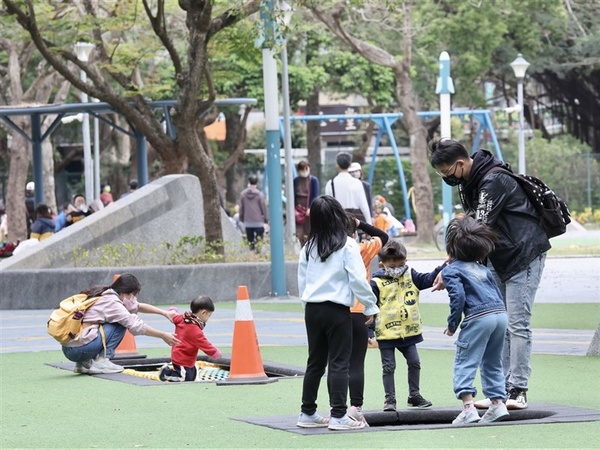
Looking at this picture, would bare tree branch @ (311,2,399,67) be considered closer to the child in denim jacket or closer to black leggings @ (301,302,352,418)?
the child in denim jacket

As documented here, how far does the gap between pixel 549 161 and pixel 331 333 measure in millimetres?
37822

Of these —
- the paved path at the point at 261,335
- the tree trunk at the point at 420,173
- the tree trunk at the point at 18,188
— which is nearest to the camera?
the paved path at the point at 261,335

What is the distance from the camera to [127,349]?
1370 centimetres

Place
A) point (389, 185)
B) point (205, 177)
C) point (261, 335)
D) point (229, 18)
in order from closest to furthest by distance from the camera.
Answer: point (261, 335) < point (229, 18) < point (205, 177) < point (389, 185)

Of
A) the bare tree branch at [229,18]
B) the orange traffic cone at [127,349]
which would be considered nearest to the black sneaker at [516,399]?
the orange traffic cone at [127,349]

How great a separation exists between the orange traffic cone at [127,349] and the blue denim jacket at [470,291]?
5.79 meters

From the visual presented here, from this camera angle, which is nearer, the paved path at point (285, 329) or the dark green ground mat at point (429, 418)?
the dark green ground mat at point (429, 418)

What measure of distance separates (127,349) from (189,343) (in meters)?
2.22

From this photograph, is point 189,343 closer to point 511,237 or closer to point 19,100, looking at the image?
point 511,237

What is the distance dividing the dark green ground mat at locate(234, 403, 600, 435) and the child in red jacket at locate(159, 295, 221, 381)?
2756mm

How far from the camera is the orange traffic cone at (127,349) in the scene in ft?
44.3

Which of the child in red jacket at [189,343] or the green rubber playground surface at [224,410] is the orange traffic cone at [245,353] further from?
the child in red jacket at [189,343]

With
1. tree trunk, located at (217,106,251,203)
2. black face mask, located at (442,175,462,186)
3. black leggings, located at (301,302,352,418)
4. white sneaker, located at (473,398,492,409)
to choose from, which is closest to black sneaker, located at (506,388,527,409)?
white sneaker, located at (473,398,492,409)

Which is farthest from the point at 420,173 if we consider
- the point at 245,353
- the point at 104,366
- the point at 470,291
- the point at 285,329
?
the point at 470,291
